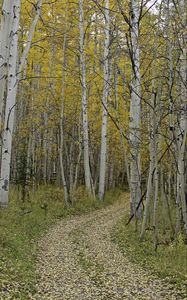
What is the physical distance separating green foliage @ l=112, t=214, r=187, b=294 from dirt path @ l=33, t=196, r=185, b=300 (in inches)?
9.0

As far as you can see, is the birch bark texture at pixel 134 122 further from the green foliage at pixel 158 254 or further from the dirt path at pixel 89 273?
the dirt path at pixel 89 273

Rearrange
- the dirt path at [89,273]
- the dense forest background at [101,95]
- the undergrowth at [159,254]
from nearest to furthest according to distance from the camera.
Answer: the dirt path at [89,273], the undergrowth at [159,254], the dense forest background at [101,95]

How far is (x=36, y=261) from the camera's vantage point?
24.8 ft

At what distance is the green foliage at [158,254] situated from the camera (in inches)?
281

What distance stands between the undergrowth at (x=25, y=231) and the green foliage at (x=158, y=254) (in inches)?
89.3

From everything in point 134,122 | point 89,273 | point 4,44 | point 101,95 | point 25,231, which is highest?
point 101,95

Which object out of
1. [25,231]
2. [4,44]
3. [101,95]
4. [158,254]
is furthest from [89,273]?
[101,95]

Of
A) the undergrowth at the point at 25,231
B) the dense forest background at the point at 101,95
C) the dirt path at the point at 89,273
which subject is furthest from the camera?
the dense forest background at the point at 101,95

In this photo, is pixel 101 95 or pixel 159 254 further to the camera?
pixel 101 95

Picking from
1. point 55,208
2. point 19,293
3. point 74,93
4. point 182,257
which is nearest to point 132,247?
point 182,257

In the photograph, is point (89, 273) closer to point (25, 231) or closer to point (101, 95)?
point (25, 231)

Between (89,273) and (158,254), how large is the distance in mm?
2179

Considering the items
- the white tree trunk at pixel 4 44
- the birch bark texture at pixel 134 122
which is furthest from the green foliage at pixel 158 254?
the white tree trunk at pixel 4 44

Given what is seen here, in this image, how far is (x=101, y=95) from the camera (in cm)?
1945
